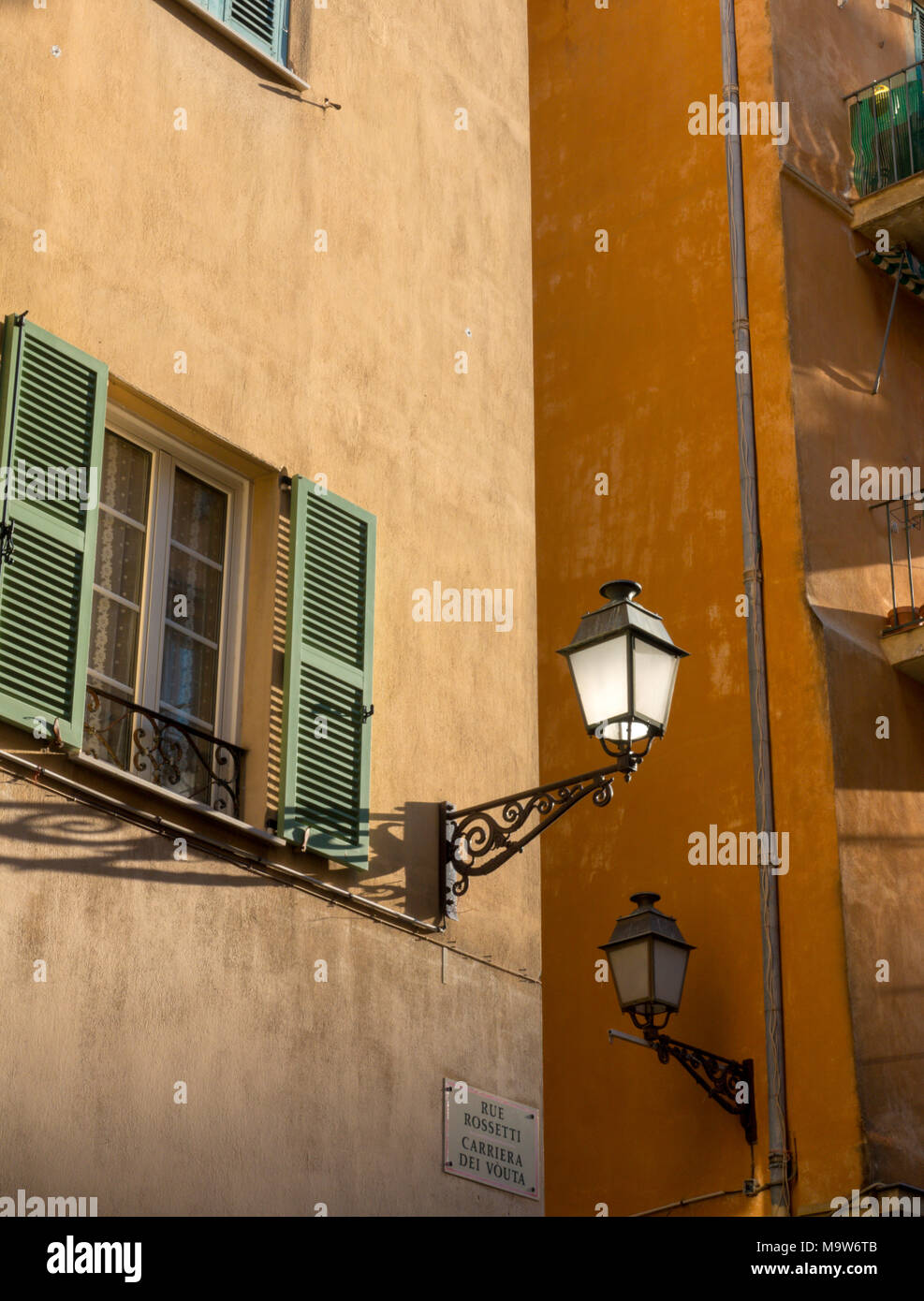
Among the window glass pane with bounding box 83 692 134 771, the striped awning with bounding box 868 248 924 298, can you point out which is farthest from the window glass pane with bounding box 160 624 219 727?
the striped awning with bounding box 868 248 924 298

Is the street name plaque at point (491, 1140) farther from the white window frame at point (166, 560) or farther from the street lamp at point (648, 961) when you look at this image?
the street lamp at point (648, 961)

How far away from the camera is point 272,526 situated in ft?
23.9

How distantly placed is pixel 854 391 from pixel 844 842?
3.50 meters

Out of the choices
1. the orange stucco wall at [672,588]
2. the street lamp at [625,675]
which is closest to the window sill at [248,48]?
the street lamp at [625,675]

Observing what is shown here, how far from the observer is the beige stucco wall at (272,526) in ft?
19.6

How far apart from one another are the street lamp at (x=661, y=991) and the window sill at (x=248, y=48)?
5.12 m

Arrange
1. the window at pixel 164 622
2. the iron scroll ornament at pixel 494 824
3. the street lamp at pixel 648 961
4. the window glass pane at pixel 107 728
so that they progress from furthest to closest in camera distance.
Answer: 1. the street lamp at pixel 648 961
2. the iron scroll ornament at pixel 494 824
3. the window at pixel 164 622
4. the window glass pane at pixel 107 728

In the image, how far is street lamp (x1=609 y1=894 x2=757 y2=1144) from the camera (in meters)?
10.6

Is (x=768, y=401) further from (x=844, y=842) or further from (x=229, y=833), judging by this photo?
(x=229, y=833)

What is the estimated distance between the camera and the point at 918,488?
13.1m

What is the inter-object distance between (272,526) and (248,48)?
210 cm

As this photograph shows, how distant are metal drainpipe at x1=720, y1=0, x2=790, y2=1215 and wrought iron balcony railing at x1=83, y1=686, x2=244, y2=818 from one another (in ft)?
17.3

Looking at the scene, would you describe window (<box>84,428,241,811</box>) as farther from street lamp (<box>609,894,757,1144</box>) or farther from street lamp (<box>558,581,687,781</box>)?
street lamp (<box>609,894,757,1144</box>)
